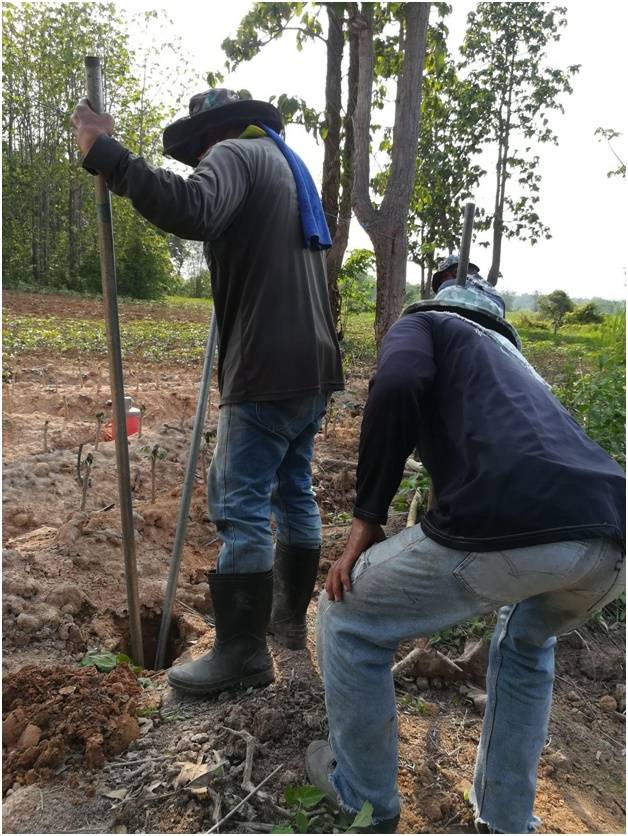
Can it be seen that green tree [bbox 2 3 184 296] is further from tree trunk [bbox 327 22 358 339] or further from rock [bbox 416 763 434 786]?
rock [bbox 416 763 434 786]

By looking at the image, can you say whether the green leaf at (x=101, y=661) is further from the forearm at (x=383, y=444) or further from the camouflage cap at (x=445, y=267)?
the camouflage cap at (x=445, y=267)

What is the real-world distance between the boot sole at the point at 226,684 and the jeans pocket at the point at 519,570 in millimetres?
1226

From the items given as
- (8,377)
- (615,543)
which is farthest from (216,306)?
(8,377)

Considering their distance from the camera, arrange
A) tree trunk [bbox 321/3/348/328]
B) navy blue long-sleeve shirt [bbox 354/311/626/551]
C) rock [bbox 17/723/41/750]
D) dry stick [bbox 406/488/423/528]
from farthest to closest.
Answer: tree trunk [bbox 321/3/348/328] < dry stick [bbox 406/488/423/528] < rock [bbox 17/723/41/750] < navy blue long-sleeve shirt [bbox 354/311/626/551]

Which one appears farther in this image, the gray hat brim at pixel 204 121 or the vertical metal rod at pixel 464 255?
the gray hat brim at pixel 204 121

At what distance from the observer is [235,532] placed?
7.98ft

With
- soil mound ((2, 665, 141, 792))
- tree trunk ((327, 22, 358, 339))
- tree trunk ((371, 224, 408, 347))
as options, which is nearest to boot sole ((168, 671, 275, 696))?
soil mound ((2, 665, 141, 792))

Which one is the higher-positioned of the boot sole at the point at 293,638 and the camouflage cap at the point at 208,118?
the camouflage cap at the point at 208,118

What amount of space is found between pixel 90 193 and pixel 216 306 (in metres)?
28.8

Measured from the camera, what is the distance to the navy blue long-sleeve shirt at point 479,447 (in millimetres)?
1474

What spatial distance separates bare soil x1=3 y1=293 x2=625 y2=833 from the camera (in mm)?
1995

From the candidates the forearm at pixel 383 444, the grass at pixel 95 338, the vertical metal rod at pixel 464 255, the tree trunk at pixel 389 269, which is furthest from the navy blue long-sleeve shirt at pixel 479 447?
the grass at pixel 95 338

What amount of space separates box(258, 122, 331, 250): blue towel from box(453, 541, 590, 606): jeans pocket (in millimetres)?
1410

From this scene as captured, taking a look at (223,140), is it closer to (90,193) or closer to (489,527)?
(489,527)
